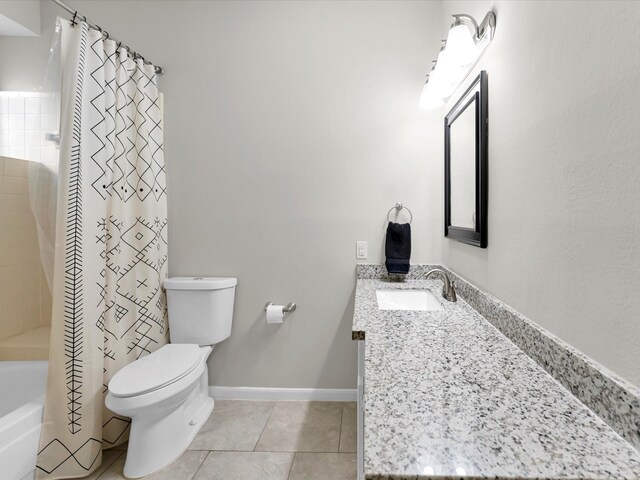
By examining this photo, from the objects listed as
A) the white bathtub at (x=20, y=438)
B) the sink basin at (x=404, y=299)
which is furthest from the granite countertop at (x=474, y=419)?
the white bathtub at (x=20, y=438)

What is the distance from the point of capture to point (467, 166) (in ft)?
5.00

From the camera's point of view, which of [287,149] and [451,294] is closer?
[451,294]

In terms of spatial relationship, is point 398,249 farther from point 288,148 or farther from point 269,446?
point 269,446

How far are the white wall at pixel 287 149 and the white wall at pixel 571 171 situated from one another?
0.88m

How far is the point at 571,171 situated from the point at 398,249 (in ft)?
3.97

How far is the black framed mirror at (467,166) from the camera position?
4.27ft

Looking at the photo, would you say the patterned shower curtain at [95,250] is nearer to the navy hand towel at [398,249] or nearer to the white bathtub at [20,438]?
the white bathtub at [20,438]

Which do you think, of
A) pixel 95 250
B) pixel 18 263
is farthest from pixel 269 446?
pixel 18 263

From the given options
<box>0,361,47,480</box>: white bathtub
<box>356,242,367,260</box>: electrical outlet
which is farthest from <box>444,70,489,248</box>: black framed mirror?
<box>0,361,47,480</box>: white bathtub

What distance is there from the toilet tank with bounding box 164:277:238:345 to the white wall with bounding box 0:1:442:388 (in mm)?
161

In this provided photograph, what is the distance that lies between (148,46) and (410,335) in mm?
2342

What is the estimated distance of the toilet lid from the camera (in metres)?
1.44

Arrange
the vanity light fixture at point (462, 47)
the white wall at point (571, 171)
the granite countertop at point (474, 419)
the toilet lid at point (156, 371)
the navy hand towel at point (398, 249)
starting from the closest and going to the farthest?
the granite countertop at point (474, 419), the white wall at point (571, 171), the vanity light fixture at point (462, 47), the toilet lid at point (156, 371), the navy hand towel at point (398, 249)

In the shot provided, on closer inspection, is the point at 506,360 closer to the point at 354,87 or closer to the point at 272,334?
the point at 272,334
